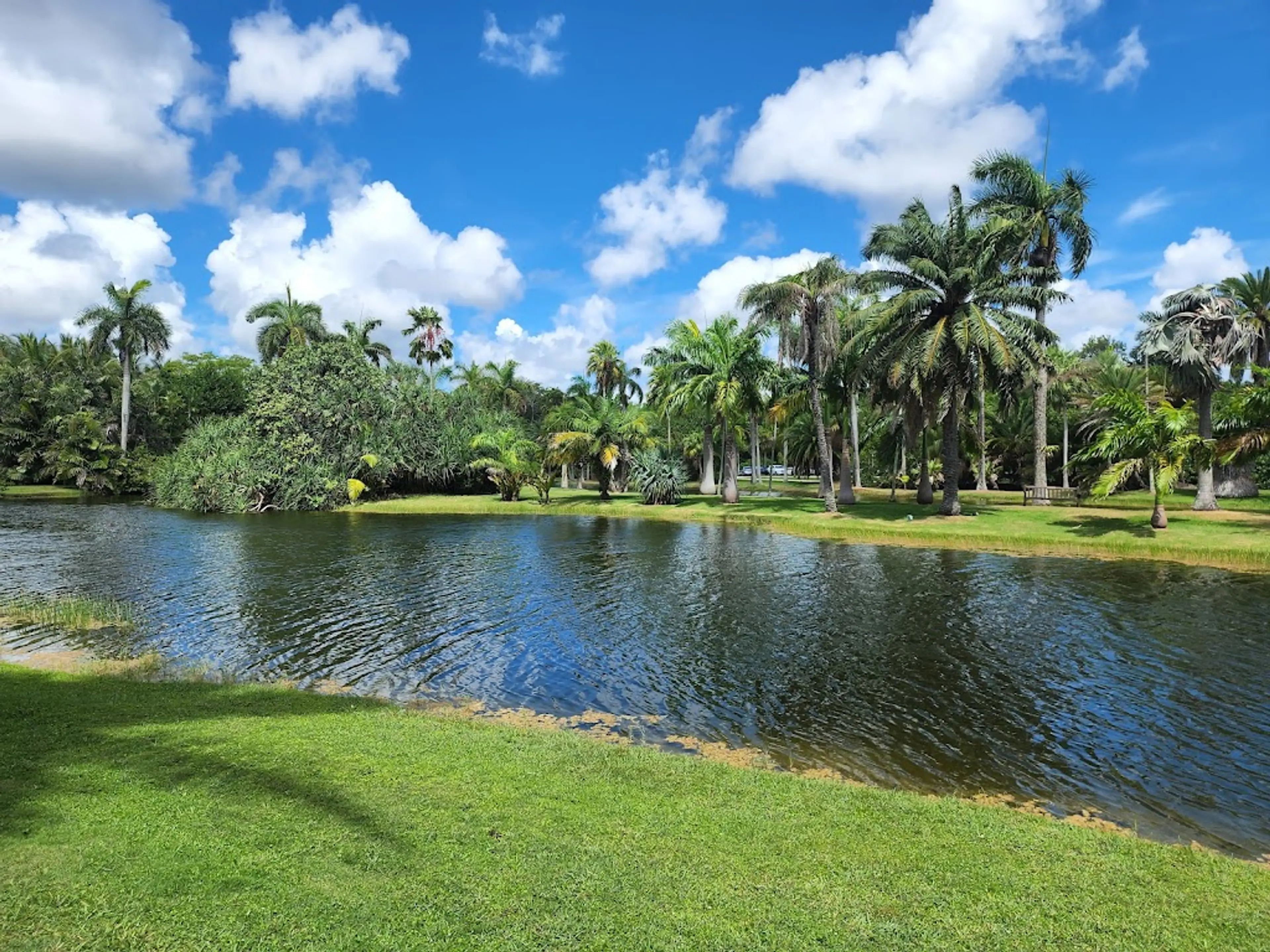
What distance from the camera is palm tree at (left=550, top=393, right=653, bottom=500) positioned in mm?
48062

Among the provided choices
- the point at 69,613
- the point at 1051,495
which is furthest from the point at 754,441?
the point at 69,613

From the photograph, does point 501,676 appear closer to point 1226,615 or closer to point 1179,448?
point 1226,615

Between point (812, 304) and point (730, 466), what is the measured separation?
12.1 m

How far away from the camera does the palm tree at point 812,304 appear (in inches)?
1502

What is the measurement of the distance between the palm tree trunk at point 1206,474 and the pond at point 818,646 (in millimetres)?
11798

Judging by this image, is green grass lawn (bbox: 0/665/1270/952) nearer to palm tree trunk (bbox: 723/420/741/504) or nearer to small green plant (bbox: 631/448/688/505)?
palm tree trunk (bbox: 723/420/741/504)

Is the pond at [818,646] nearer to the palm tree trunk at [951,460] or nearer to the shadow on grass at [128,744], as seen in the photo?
the shadow on grass at [128,744]

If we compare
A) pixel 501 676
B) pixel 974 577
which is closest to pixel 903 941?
pixel 501 676

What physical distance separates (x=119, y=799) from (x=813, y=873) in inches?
227

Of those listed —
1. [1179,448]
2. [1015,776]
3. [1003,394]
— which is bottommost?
[1015,776]

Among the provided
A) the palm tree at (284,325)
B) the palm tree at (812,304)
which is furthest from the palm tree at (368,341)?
the palm tree at (812,304)

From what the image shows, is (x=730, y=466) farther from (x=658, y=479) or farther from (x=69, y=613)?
(x=69, y=613)

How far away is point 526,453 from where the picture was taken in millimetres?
51625

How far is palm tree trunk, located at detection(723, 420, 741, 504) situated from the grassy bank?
683mm
